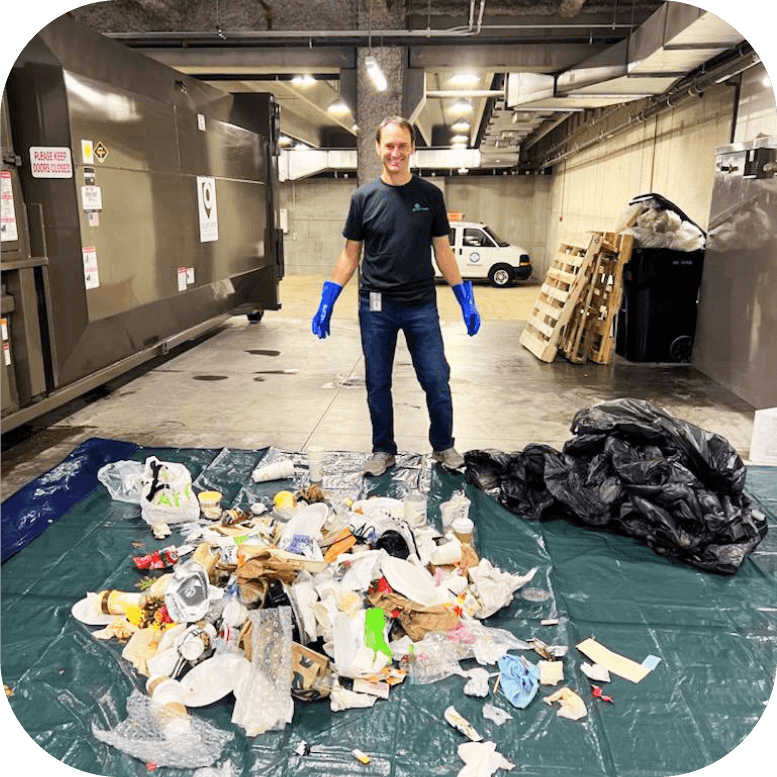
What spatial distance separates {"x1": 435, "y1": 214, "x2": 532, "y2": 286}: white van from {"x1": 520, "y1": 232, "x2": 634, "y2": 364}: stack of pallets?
29.6 ft

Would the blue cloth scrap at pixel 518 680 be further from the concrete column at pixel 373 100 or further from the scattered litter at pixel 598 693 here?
the concrete column at pixel 373 100

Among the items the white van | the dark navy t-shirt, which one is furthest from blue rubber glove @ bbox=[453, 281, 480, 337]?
the white van

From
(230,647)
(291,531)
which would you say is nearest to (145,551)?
(291,531)

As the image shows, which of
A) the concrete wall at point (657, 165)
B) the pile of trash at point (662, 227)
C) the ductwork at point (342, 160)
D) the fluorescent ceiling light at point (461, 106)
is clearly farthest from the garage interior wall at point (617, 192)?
the fluorescent ceiling light at point (461, 106)

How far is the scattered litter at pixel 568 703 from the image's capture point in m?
2.27

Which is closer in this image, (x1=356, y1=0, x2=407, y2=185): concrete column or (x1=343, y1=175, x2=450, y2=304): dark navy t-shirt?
(x1=343, y1=175, x2=450, y2=304): dark navy t-shirt

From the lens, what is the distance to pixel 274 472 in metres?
4.15

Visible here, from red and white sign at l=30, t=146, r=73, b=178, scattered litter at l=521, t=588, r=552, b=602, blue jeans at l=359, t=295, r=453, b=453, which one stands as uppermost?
red and white sign at l=30, t=146, r=73, b=178

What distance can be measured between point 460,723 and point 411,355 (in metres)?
2.34

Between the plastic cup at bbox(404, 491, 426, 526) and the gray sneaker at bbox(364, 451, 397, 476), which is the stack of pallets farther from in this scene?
the plastic cup at bbox(404, 491, 426, 526)

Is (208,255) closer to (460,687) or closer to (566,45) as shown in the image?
(566,45)

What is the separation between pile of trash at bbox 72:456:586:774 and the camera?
88.9 inches

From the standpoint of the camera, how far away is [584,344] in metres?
7.74

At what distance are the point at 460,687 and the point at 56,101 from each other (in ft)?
14.8
